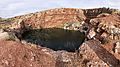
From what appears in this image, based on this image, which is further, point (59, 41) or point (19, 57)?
point (59, 41)

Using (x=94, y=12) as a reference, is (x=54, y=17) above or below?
below

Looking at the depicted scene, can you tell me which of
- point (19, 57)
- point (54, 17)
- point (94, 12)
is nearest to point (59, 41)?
point (94, 12)

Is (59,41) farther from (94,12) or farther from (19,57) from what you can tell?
(19,57)

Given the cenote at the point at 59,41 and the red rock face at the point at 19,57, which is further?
the cenote at the point at 59,41

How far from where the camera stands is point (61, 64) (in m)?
42.3

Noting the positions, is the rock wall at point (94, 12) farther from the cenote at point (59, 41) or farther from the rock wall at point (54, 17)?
the cenote at point (59, 41)

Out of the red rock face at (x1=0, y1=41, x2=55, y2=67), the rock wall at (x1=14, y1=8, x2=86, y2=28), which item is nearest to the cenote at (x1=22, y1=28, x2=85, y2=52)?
the red rock face at (x1=0, y1=41, x2=55, y2=67)

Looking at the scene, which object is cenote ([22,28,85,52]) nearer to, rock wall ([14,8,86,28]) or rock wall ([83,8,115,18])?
rock wall ([83,8,115,18])

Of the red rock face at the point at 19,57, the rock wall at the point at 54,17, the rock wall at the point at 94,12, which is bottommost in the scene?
the rock wall at the point at 54,17

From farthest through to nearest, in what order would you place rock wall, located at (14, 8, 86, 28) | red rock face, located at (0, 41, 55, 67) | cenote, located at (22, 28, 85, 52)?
rock wall, located at (14, 8, 86, 28) < cenote, located at (22, 28, 85, 52) < red rock face, located at (0, 41, 55, 67)

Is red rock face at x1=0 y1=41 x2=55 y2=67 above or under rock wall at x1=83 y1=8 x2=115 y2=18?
above

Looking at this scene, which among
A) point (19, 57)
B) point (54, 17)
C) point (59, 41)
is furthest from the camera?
point (54, 17)

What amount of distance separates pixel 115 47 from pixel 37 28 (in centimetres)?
14031

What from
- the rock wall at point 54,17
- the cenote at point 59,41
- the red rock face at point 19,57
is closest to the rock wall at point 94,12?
the rock wall at point 54,17
